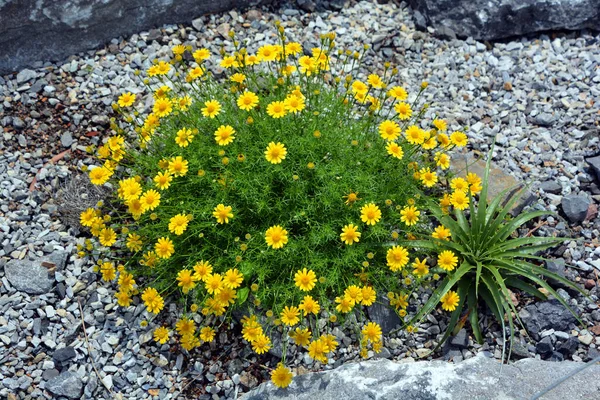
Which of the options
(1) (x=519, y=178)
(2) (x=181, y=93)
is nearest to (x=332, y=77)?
(2) (x=181, y=93)

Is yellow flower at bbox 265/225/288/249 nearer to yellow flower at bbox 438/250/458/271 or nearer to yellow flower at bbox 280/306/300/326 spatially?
yellow flower at bbox 280/306/300/326

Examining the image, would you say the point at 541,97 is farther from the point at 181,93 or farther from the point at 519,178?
the point at 181,93

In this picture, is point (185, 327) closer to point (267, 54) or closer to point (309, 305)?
point (309, 305)

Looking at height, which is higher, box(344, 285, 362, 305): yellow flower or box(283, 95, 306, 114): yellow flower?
box(283, 95, 306, 114): yellow flower

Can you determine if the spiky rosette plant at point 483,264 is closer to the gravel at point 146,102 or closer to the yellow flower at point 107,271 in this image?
the gravel at point 146,102

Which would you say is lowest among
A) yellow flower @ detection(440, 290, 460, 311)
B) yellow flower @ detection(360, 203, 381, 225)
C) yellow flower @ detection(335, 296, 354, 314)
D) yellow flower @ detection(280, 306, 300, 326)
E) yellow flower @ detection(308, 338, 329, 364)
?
yellow flower @ detection(308, 338, 329, 364)

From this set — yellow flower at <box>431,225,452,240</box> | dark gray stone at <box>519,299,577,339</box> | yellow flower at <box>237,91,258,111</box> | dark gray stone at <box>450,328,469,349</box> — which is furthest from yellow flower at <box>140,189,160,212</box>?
dark gray stone at <box>519,299,577,339</box>

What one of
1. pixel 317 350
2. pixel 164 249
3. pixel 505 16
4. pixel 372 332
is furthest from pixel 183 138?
pixel 505 16
